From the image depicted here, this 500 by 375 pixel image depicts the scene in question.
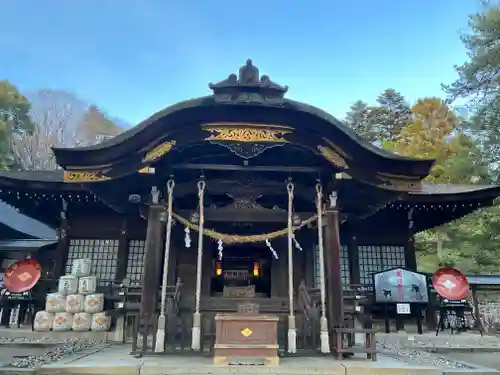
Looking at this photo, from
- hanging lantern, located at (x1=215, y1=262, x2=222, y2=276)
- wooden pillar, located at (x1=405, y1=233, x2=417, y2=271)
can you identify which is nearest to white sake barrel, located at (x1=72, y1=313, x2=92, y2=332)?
hanging lantern, located at (x1=215, y1=262, x2=222, y2=276)

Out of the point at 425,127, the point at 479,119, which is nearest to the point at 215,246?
the point at 479,119

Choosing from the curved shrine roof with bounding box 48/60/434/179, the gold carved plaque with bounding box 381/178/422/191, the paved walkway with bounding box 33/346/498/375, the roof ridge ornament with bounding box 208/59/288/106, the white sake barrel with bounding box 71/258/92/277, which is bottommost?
the paved walkway with bounding box 33/346/498/375

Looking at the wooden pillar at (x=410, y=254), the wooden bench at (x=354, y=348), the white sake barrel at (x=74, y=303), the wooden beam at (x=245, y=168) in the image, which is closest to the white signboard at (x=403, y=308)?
the wooden pillar at (x=410, y=254)

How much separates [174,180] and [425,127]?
26.4 metres

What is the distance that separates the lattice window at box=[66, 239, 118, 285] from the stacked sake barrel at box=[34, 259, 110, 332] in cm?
140

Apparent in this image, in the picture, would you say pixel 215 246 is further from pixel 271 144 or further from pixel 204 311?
pixel 271 144

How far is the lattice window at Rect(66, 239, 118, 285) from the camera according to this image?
11.0 m

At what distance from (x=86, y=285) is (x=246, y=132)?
5.86 m

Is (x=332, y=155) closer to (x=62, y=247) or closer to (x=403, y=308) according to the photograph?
(x=403, y=308)

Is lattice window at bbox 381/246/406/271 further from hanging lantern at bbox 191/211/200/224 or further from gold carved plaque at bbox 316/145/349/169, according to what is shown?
hanging lantern at bbox 191/211/200/224

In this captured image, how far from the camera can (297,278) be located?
9.92m

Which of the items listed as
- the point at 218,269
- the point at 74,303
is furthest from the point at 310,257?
the point at 74,303

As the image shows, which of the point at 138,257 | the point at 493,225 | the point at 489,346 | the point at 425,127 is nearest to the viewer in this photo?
the point at 489,346

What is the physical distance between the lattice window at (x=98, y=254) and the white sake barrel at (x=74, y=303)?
5.46 feet
